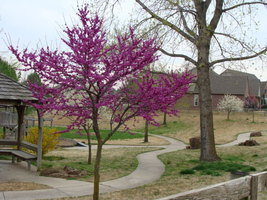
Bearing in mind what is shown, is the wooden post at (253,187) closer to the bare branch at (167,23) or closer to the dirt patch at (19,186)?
the dirt patch at (19,186)

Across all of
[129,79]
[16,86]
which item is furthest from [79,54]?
[16,86]

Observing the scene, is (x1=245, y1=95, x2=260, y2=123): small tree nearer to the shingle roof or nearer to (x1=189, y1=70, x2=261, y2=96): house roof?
(x1=189, y1=70, x2=261, y2=96): house roof

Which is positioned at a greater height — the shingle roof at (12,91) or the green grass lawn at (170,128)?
the shingle roof at (12,91)

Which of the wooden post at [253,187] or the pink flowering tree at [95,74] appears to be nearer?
the wooden post at [253,187]

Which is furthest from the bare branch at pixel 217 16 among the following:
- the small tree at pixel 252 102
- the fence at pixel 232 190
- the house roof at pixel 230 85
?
the small tree at pixel 252 102

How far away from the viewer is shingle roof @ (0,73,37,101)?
11.0 m

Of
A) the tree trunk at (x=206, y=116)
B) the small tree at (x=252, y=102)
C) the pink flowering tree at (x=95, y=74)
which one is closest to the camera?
the pink flowering tree at (x=95, y=74)

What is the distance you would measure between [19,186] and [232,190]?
7.32 m

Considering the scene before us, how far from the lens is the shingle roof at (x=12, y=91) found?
11.0 metres

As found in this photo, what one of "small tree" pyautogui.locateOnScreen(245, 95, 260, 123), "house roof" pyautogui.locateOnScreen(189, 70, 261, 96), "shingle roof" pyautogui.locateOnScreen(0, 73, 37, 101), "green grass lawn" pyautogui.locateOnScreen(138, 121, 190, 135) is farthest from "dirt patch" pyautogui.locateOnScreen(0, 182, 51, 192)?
"small tree" pyautogui.locateOnScreen(245, 95, 260, 123)

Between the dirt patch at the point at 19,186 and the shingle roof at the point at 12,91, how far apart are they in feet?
9.27

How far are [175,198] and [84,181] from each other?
7.96 meters

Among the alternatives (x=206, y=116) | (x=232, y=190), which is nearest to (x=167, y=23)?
(x=206, y=116)

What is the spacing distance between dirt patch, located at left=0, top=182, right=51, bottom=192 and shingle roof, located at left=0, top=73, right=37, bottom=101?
A: 283 cm
